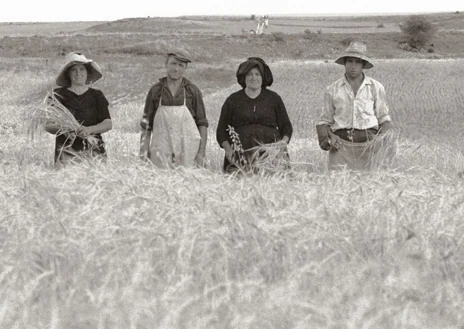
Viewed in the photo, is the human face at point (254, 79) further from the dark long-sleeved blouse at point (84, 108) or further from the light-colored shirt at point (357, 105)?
the dark long-sleeved blouse at point (84, 108)

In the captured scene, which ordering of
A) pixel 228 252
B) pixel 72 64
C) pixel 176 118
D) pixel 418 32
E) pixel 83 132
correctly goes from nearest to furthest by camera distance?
pixel 228 252 < pixel 83 132 < pixel 72 64 < pixel 176 118 < pixel 418 32

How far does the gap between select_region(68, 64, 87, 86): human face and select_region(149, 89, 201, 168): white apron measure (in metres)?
0.57

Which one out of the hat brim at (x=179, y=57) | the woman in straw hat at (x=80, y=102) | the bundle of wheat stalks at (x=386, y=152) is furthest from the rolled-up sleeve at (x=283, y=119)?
the woman in straw hat at (x=80, y=102)

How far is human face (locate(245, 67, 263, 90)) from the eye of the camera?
5.93 metres

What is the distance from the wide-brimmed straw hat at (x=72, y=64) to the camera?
Result: 5.86 meters

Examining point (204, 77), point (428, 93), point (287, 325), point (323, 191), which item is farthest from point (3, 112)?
point (204, 77)

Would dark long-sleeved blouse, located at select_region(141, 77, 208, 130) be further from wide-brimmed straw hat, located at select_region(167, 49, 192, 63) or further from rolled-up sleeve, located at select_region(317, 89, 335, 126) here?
rolled-up sleeve, located at select_region(317, 89, 335, 126)

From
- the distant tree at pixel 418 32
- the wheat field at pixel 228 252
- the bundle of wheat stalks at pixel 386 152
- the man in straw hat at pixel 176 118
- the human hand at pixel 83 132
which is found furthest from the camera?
the distant tree at pixel 418 32

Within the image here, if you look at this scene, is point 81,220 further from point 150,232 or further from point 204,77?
point 204,77

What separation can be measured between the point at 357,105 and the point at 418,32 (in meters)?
66.5

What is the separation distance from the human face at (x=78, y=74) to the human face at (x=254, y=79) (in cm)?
115

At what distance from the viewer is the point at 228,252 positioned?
265 centimetres

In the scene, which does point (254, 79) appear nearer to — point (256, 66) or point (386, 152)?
point (256, 66)

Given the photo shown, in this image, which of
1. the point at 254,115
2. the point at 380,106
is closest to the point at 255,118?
the point at 254,115
